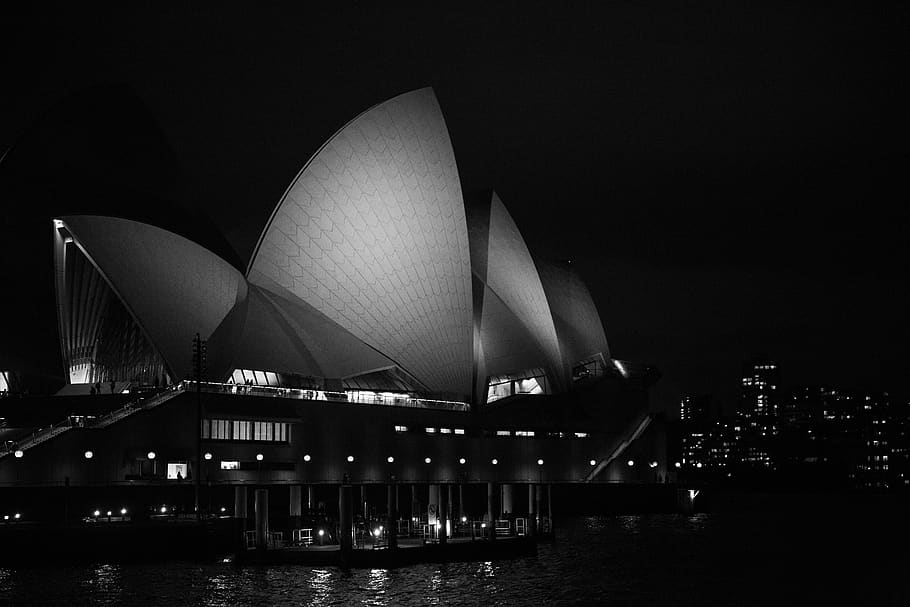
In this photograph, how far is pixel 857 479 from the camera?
164 meters

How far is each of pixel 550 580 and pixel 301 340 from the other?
26.1m

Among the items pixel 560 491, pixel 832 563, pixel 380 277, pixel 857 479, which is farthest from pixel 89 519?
pixel 857 479

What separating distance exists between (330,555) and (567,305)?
4394cm

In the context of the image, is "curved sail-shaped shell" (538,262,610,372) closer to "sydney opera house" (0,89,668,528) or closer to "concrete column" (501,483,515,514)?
"sydney opera house" (0,89,668,528)

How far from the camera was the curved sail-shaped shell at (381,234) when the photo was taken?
55312 millimetres

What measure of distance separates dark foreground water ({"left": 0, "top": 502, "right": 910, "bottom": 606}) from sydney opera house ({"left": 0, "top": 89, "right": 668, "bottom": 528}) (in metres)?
9.60

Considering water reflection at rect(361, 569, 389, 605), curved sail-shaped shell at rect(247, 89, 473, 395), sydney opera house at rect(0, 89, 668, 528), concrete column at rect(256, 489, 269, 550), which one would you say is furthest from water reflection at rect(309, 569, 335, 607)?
curved sail-shaped shell at rect(247, 89, 473, 395)

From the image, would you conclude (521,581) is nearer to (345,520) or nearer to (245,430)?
(345,520)

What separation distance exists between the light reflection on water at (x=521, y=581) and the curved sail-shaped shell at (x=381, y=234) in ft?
51.3

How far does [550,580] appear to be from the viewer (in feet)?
119

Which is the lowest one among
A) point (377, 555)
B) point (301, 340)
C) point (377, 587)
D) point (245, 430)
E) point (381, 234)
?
point (377, 587)

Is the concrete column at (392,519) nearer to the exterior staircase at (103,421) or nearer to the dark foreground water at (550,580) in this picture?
the dark foreground water at (550,580)

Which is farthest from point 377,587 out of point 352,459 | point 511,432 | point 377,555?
point 511,432

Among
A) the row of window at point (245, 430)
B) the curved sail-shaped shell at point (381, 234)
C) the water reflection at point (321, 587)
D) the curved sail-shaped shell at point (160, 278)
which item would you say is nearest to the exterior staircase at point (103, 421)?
the curved sail-shaped shell at point (160, 278)
